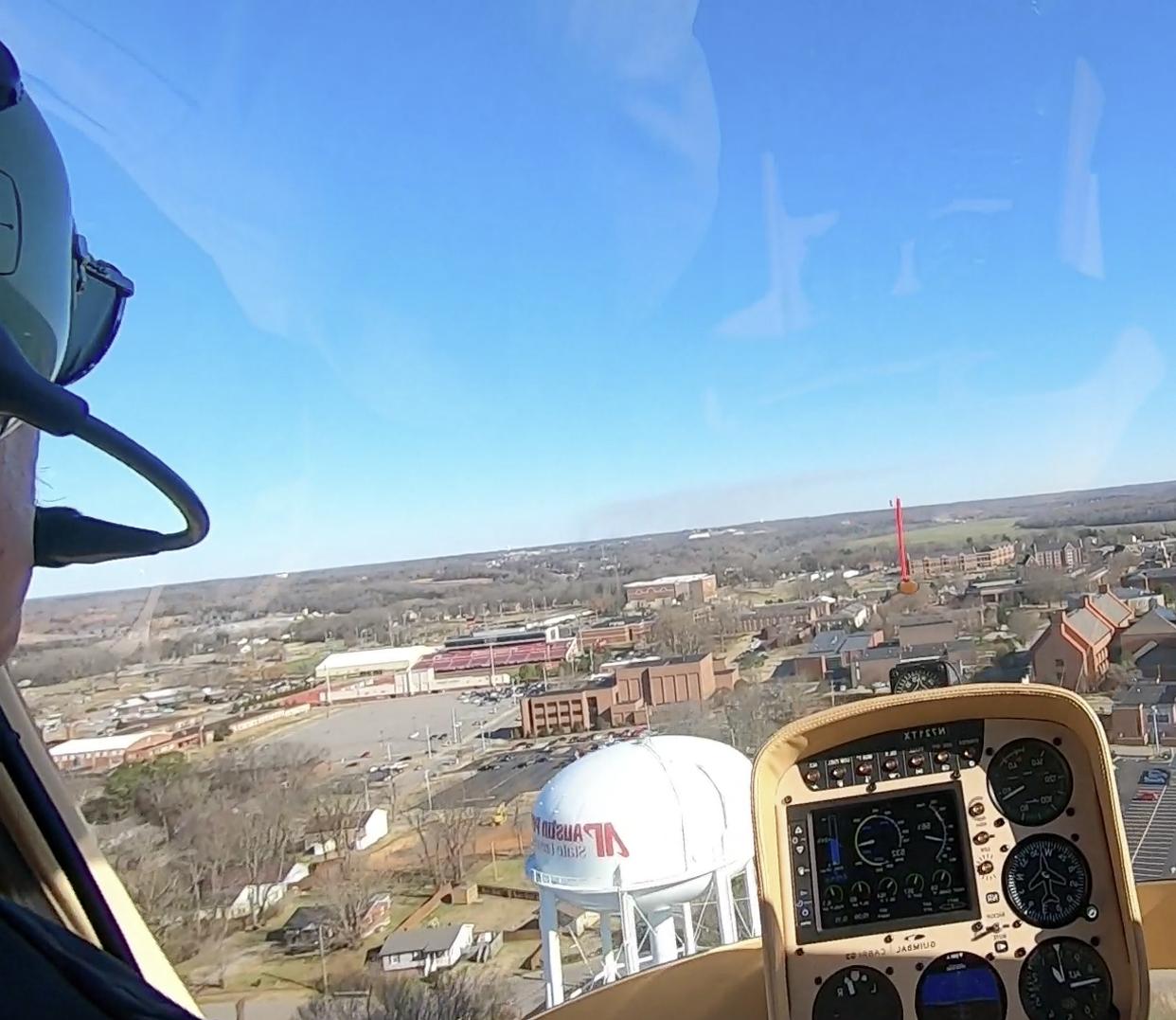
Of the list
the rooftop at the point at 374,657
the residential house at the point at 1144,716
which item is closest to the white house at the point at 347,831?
the rooftop at the point at 374,657

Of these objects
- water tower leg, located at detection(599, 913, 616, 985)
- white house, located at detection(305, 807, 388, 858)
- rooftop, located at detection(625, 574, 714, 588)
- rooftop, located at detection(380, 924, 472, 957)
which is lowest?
water tower leg, located at detection(599, 913, 616, 985)

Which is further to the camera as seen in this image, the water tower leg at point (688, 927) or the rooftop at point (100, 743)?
the water tower leg at point (688, 927)

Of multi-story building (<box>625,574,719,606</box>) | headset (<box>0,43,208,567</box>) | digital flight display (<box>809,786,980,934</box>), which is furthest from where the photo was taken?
multi-story building (<box>625,574,719,606</box>)

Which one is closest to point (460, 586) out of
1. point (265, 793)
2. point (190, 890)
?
point (265, 793)

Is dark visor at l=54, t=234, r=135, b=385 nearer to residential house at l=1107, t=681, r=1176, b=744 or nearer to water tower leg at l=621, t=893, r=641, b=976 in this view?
water tower leg at l=621, t=893, r=641, b=976

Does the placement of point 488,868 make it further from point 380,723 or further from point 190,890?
point 190,890

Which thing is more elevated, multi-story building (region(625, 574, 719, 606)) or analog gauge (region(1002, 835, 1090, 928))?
multi-story building (region(625, 574, 719, 606))

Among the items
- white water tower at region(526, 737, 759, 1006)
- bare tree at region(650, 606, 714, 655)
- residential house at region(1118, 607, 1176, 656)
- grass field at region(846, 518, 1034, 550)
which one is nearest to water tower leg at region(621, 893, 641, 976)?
white water tower at region(526, 737, 759, 1006)

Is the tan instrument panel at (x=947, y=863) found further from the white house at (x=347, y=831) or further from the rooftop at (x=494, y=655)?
the white house at (x=347, y=831)
